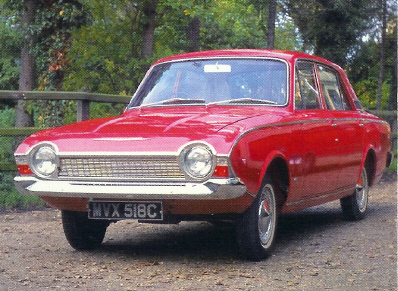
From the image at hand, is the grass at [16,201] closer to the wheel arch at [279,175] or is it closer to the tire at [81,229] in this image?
the tire at [81,229]

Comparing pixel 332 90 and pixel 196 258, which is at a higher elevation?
pixel 332 90

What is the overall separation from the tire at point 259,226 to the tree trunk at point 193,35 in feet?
61.7

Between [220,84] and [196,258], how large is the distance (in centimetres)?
161

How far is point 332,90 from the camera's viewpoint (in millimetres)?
8492

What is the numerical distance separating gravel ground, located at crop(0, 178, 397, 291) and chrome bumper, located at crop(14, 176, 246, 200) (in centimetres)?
55

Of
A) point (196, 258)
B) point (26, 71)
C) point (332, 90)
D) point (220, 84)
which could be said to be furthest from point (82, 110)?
point (26, 71)

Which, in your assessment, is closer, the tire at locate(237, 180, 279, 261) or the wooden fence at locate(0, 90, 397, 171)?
the tire at locate(237, 180, 279, 261)

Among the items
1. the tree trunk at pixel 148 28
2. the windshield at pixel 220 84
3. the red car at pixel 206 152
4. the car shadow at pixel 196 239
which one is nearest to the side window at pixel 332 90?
the red car at pixel 206 152

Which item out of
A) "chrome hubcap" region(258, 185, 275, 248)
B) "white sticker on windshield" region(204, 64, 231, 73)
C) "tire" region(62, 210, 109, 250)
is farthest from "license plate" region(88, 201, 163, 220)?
"white sticker on windshield" region(204, 64, 231, 73)

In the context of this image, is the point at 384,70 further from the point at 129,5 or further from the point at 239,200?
the point at 239,200

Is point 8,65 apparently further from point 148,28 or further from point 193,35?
point 148,28

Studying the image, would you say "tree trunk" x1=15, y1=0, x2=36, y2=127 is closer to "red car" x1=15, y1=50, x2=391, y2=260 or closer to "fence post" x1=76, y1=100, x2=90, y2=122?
"fence post" x1=76, y1=100, x2=90, y2=122

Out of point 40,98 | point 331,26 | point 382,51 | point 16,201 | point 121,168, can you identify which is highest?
point 331,26

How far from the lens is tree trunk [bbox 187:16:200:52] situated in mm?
25062
